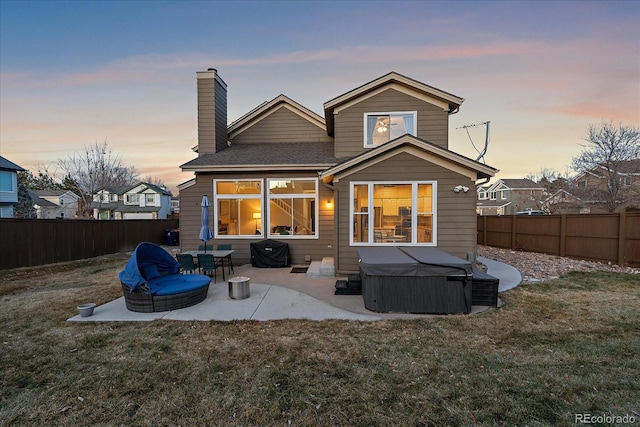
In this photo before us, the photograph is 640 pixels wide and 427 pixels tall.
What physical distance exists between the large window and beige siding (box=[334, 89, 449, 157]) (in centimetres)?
275

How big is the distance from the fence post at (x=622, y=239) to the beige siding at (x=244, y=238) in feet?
30.5

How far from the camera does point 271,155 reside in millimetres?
10406

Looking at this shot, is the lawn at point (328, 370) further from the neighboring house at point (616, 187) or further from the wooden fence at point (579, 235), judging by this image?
the neighboring house at point (616, 187)

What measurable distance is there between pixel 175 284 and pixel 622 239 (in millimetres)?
13200

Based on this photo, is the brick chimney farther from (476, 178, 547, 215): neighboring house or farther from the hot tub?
(476, 178, 547, 215): neighboring house

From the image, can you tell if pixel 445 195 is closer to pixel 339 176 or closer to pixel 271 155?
pixel 339 176

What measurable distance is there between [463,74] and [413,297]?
12461mm

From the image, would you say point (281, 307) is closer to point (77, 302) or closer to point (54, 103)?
point (77, 302)

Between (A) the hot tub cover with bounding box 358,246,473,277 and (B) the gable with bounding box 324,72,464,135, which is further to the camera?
(B) the gable with bounding box 324,72,464,135

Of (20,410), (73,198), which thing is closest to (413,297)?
(20,410)

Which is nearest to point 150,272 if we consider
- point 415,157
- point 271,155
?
point 271,155

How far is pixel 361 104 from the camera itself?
10.0 metres

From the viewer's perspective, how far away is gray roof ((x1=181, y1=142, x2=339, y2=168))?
9.62 metres

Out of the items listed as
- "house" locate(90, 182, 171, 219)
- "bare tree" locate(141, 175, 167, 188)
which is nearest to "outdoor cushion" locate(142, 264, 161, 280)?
"house" locate(90, 182, 171, 219)
